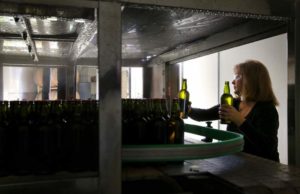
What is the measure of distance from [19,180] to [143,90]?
2.07 m

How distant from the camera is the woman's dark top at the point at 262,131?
1.61 metres

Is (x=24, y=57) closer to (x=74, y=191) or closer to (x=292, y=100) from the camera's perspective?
(x=74, y=191)

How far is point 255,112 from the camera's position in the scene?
180 cm

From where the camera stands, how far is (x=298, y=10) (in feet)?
3.85

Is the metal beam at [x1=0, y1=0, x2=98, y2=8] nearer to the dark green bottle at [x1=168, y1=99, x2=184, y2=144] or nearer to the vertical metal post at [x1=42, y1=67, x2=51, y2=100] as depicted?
the dark green bottle at [x1=168, y1=99, x2=184, y2=144]

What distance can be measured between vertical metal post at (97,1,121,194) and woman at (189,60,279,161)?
89 cm

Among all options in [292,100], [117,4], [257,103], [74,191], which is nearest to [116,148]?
[74,191]

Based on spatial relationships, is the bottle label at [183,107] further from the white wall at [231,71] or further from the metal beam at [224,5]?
the white wall at [231,71]

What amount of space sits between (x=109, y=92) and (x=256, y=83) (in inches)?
52.4

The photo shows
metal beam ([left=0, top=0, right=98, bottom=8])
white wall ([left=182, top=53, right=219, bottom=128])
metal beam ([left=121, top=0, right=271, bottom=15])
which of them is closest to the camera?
metal beam ([left=0, top=0, right=98, bottom=8])

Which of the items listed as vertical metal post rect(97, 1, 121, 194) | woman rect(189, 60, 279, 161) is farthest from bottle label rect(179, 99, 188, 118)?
vertical metal post rect(97, 1, 121, 194)

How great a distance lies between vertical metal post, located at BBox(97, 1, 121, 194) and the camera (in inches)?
34.8

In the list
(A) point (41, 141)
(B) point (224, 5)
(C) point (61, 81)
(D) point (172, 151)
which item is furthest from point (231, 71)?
(A) point (41, 141)

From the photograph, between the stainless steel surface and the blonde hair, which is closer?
the stainless steel surface
